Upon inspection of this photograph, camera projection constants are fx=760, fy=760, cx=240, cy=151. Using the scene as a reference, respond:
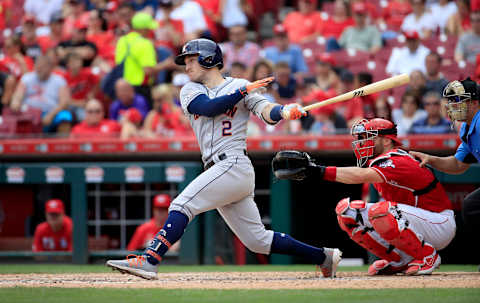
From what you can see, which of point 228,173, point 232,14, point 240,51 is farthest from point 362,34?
point 228,173

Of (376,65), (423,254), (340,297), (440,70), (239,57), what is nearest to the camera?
(340,297)

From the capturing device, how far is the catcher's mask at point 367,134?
17.3 feet

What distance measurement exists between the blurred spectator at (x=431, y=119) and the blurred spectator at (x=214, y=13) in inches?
171

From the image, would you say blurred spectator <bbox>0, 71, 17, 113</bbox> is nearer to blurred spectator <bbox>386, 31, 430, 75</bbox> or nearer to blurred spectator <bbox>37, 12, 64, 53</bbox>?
blurred spectator <bbox>37, 12, 64, 53</bbox>

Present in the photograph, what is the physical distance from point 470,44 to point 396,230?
16.3ft

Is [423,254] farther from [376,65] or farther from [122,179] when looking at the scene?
[376,65]

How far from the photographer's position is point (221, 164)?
4805 millimetres

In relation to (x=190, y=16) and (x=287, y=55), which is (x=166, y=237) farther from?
(x=190, y=16)

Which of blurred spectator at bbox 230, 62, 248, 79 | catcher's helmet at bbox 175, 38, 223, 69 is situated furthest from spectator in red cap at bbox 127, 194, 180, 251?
catcher's helmet at bbox 175, 38, 223, 69

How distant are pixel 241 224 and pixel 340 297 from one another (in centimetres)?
115

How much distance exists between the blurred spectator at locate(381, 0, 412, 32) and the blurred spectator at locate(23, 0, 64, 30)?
5.71 meters

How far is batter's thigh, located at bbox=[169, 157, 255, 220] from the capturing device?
475cm

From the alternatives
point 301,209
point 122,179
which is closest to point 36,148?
point 122,179

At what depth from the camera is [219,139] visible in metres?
4.86
